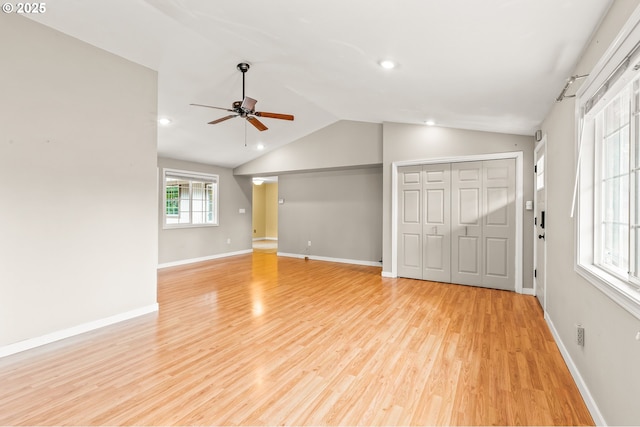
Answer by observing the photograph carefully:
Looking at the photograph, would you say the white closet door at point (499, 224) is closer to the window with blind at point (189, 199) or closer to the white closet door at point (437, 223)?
the white closet door at point (437, 223)

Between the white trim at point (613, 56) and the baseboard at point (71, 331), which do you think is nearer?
the white trim at point (613, 56)

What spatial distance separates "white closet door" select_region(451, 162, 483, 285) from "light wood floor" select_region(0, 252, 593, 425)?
0.88m

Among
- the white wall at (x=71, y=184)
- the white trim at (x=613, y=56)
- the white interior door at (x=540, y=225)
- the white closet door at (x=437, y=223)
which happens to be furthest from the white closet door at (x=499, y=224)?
the white wall at (x=71, y=184)

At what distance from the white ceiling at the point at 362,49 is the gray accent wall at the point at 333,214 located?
96.6 inches

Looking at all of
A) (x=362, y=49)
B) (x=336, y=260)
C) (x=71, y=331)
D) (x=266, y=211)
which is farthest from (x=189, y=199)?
(x=362, y=49)

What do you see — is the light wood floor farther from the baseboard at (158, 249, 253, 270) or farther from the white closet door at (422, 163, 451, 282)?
the baseboard at (158, 249, 253, 270)

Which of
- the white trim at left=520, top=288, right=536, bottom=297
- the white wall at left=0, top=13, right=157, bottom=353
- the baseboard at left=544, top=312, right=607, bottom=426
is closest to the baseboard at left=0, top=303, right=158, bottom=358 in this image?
the white wall at left=0, top=13, right=157, bottom=353

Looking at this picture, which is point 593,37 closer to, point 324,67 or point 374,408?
point 324,67

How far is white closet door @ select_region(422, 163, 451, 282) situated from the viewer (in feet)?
16.9

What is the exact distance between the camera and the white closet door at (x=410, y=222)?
541 cm

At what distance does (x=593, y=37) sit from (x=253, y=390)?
3251 millimetres

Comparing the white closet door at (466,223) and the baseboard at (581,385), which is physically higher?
the white closet door at (466,223)

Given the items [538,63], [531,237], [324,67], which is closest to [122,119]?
[324,67]

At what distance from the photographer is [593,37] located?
1.94 m
